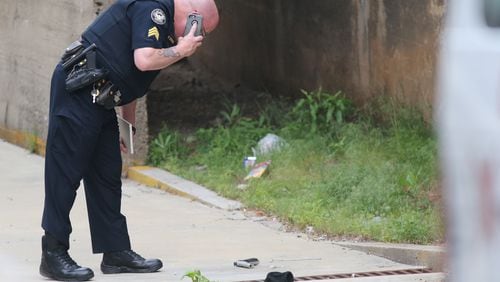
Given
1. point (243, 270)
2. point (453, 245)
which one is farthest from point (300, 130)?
point (453, 245)

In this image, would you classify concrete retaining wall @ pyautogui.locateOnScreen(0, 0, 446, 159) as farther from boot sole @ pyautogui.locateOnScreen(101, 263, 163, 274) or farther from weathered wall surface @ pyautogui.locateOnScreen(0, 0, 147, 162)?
boot sole @ pyautogui.locateOnScreen(101, 263, 163, 274)

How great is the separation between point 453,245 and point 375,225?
4444mm

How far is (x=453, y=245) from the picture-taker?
3.22 metres

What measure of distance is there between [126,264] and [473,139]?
12.7ft

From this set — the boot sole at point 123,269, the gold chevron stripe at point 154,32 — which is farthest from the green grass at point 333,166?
the gold chevron stripe at point 154,32

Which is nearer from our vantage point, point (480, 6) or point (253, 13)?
point (480, 6)

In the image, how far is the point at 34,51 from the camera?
11.1 metres

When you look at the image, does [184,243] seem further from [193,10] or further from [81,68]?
[193,10]

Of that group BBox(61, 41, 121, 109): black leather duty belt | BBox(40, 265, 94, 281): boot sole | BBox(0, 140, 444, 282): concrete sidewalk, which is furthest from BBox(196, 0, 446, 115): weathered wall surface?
BBox(40, 265, 94, 281): boot sole

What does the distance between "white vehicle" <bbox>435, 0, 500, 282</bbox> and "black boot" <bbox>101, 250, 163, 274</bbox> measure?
3643 mm

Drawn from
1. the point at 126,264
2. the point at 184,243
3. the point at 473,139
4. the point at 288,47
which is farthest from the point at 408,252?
the point at 288,47

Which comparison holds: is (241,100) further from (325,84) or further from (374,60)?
(374,60)

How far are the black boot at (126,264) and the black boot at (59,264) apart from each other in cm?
23

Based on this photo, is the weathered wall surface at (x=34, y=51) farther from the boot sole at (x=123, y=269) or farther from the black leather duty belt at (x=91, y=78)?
the black leather duty belt at (x=91, y=78)
